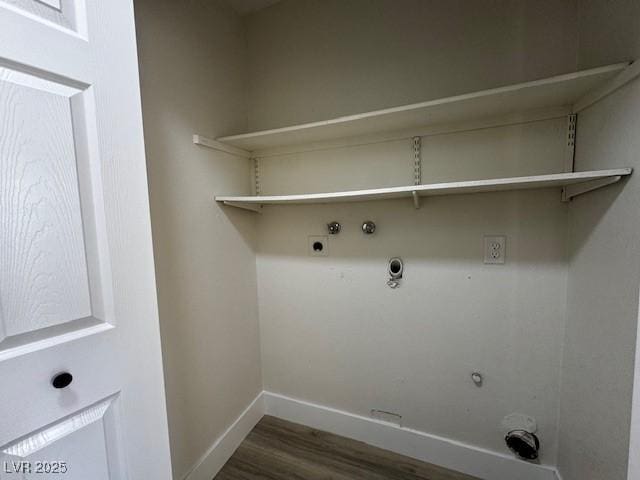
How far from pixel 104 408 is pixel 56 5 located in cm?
96

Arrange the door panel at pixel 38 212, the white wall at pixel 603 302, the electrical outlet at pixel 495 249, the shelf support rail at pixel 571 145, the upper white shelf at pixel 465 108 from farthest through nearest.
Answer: the electrical outlet at pixel 495 249 → the shelf support rail at pixel 571 145 → the upper white shelf at pixel 465 108 → the white wall at pixel 603 302 → the door panel at pixel 38 212

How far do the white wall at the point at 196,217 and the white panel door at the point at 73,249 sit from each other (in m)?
0.52

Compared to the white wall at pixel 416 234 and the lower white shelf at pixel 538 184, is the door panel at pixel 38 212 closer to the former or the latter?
the lower white shelf at pixel 538 184

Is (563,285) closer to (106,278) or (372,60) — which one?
(372,60)

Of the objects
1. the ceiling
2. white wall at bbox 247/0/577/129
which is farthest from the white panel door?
the ceiling

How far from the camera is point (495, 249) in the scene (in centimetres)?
134

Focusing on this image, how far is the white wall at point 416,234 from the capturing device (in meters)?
1.27

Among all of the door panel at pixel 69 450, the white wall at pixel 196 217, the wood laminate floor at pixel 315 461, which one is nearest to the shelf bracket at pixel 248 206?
the white wall at pixel 196 217

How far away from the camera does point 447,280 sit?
1.45 metres

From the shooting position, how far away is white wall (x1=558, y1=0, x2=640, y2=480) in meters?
0.88

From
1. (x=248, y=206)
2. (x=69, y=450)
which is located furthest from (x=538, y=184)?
(x=69, y=450)

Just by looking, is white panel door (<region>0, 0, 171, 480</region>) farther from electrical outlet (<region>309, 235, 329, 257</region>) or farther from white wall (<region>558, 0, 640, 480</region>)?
white wall (<region>558, 0, 640, 480</region>)

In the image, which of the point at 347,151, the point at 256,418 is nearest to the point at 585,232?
the point at 347,151

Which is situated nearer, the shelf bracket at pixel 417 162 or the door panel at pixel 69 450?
the door panel at pixel 69 450
